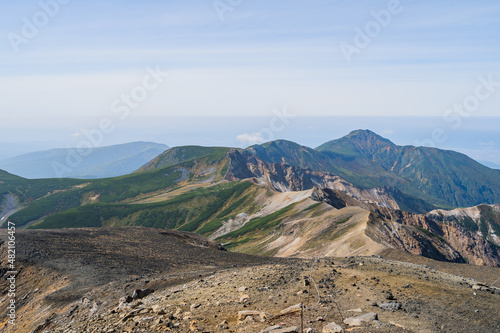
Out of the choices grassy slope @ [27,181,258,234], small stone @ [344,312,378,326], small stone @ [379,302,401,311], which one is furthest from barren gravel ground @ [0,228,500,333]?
grassy slope @ [27,181,258,234]

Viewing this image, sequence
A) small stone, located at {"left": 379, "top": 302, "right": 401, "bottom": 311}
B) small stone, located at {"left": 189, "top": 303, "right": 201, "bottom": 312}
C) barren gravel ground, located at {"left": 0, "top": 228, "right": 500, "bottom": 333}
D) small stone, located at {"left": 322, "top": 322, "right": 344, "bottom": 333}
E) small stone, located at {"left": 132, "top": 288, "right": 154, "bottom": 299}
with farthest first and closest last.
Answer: small stone, located at {"left": 132, "top": 288, "right": 154, "bottom": 299}
small stone, located at {"left": 189, "top": 303, "right": 201, "bottom": 312}
small stone, located at {"left": 379, "top": 302, "right": 401, "bottom": 311}
barren gravel ground, located at {"left": 0, "top": 228, "right": 500, "bottom": 333}
small stone, located at {"left": 322, "top": 322, "right": 344, "bottom": 333}

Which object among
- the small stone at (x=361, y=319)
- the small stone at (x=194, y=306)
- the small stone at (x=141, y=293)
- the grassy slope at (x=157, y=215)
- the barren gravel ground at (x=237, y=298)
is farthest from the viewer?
the grassy slope at (x=157, y=215)

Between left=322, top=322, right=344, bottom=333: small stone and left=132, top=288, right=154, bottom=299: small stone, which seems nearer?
left=322, top=322, right=344, bottom=333: small stone

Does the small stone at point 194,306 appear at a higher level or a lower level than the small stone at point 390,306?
higher

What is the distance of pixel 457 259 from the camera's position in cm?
Result: 10869

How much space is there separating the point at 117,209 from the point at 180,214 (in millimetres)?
36899

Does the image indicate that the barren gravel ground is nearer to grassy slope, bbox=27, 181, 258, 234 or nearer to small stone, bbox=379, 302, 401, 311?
small stone, bbox=379, 302, 401, 311

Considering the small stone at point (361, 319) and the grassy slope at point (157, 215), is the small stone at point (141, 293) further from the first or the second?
the grassy slope at point (157, 215)

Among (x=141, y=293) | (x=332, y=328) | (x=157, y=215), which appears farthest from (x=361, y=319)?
(x=157, y=215)

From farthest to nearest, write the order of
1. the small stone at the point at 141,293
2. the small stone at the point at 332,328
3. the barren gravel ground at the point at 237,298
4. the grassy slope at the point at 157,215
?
the grassy slope at the point at 157,215
the small stone at the point at 141,293
the barren gravel ground at the point at 237,298
the small stone at the point at 332,328

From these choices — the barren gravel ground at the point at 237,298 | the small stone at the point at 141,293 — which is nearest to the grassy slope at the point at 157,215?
the barren gravel ground at the point at 237,298

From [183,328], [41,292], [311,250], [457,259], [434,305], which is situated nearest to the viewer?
[183,328]

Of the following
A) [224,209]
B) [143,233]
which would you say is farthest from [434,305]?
[224,209]

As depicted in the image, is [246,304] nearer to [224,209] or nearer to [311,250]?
[311,250]
